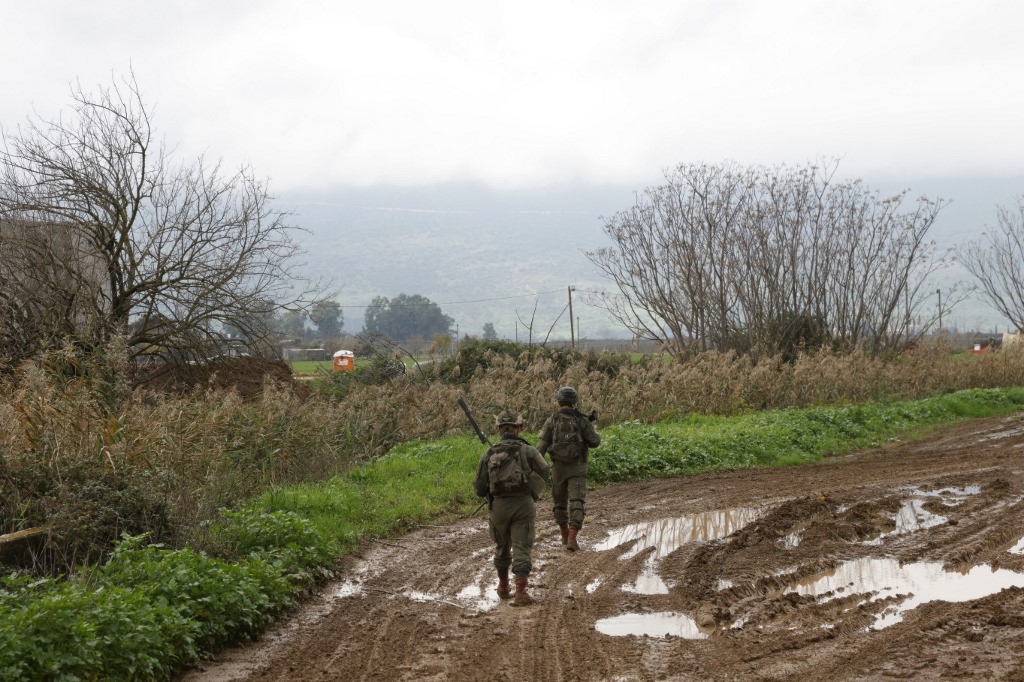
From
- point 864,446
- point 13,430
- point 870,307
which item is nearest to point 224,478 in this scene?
point 13,430

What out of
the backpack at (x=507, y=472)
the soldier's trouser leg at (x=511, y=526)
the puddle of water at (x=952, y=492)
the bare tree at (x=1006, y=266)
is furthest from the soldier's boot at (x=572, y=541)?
the bare tree at (x=1006, y=266)

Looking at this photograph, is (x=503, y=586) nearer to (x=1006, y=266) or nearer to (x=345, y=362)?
(x=345, y=362)

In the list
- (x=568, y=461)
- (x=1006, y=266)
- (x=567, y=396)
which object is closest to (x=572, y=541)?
(x=568, y=461)

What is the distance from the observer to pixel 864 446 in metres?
21.1

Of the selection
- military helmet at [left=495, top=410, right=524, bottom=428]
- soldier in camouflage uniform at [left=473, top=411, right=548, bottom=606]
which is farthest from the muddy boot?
military helmet at [left=495, top=410, right=524, bottom=428]

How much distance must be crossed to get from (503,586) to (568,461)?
2653mm

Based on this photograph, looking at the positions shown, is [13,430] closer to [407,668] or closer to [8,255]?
[407,668]

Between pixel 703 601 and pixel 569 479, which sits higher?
pixel 569 479

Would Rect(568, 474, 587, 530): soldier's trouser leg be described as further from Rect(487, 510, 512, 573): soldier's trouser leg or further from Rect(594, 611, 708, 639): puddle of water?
Rect(594, 611, 708, 639): puddle of water

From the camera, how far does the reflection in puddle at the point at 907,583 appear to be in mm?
8188

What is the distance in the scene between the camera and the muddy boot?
8789 mm

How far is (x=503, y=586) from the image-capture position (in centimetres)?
921

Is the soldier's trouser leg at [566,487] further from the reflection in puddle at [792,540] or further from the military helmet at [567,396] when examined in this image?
the reflection in puddle at [792,540]

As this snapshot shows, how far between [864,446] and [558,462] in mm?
11892
